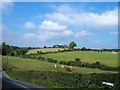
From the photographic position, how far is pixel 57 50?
123 m

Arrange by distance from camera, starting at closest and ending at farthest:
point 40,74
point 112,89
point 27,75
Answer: point 112,89 < point 40,74 < point 27,75

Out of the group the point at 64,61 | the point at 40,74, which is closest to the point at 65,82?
the point at 40,74

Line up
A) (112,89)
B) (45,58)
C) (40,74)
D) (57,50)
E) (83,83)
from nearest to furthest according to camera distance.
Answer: (112,89) < (83,83) < (40,74) < (45,58) < (57,50)

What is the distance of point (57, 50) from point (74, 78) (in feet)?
258

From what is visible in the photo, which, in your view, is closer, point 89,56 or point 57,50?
point 89,56

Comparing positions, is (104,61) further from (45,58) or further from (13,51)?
(13,51)

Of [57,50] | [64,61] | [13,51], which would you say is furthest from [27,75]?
[13,51]

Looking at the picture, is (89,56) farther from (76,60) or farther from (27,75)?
(27,75)

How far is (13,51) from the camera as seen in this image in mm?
140875

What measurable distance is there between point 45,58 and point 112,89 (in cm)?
7687

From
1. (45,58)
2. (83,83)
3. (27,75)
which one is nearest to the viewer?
(83,83)

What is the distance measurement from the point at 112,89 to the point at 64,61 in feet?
221

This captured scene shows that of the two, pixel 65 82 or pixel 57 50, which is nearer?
pixel 65 82

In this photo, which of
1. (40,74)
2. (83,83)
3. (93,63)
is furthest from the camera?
(93,63)
